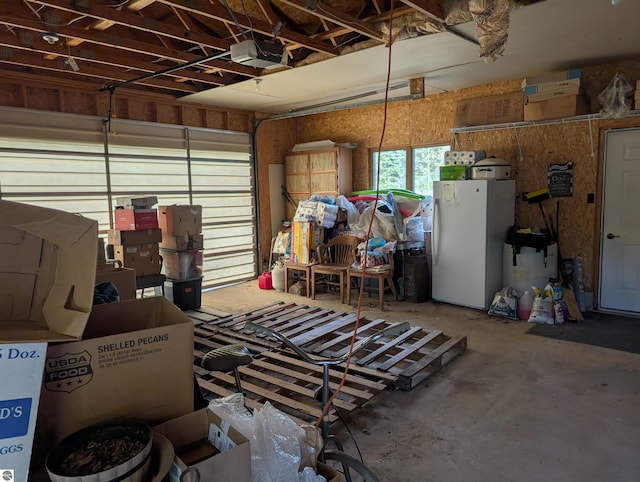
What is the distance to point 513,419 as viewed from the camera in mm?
2947

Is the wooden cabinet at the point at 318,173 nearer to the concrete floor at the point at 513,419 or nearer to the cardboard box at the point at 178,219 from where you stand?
the cardboard box at the point at 178,219

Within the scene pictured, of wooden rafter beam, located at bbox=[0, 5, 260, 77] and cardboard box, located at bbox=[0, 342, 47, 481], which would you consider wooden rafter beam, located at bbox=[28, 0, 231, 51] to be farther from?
cardboard box, located at bbox=[0, 342, 47, 481]

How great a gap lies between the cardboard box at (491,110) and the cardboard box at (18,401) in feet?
19.1

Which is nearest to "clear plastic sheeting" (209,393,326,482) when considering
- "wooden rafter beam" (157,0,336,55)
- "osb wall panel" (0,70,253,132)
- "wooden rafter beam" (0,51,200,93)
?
"wooden rafter beam" (157,0,336,55)

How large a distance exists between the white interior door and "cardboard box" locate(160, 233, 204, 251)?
199 inches

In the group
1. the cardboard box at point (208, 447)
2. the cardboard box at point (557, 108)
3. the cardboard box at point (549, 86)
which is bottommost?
the cardboard box at point (208, 447)

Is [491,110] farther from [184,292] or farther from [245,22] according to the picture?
[184,292]

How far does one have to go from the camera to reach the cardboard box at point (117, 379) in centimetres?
112

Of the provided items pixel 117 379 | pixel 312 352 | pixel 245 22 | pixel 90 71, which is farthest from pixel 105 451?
pixel 90 71

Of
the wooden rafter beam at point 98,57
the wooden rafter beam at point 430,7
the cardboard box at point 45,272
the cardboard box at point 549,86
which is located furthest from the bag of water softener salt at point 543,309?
the cardboard box at point 45,272

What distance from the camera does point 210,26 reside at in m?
4.08

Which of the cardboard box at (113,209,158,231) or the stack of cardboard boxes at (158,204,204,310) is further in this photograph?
the stack of cardboard boxes at (158,204,204,310)

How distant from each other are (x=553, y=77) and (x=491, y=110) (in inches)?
33.9

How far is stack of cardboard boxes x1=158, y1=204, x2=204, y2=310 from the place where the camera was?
18.5 feet
